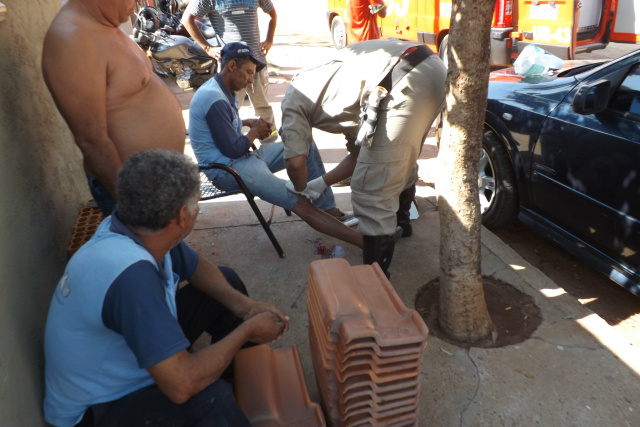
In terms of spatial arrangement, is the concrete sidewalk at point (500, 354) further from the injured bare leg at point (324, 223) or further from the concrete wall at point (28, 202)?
the concrete wall at point (28, 202)

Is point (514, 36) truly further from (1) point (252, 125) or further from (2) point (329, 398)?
(2) point (329, 398)

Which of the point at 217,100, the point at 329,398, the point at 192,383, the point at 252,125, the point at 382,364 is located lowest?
the point at 329,398

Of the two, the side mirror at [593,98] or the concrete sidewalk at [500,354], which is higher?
the side mirror at [593,98]

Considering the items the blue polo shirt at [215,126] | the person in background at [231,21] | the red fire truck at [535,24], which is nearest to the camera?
the blue polo shirt at [215,126]

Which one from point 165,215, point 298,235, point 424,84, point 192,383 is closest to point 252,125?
point 298,235

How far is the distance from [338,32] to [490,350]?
10598mm

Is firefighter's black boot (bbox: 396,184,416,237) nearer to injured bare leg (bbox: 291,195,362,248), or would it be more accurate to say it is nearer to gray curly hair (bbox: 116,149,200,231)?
injured bare leg (bbox: 291,195,362,248)

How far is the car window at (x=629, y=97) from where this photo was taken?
2.70 metres

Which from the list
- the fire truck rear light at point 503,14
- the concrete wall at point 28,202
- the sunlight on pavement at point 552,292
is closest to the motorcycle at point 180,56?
the fire truck rear light at point 503,14

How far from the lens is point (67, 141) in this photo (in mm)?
3119

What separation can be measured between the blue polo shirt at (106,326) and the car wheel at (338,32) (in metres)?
10.7

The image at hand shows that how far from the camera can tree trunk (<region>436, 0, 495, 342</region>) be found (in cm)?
210

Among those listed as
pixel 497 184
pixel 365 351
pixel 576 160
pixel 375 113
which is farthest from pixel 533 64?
pixel 365 351

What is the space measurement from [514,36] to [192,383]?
6646 millimetres
